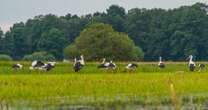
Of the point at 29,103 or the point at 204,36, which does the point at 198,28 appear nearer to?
the point at 204,36

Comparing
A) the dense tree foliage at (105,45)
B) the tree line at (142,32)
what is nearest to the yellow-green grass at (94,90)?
the dense tree foliage at (105,45)

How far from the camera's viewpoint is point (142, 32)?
5812 inches

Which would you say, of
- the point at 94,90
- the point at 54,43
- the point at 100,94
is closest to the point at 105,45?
the point at 54,43

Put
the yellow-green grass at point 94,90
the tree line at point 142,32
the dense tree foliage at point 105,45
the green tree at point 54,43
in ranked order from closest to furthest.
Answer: the yellow-green grass at point 94,90, the dense tree foliage at point 105,45, the tree line at point 142,32, the green tree at point 54,43

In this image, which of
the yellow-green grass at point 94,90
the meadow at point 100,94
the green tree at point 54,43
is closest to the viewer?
the meadow at point 100,94

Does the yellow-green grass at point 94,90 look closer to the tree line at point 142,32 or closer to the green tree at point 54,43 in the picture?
the tree line at point 142,32

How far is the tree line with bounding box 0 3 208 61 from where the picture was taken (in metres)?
133

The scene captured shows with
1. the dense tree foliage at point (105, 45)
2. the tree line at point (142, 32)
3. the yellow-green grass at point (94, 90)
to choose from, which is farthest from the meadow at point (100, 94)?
the tree line at point (142, 32)

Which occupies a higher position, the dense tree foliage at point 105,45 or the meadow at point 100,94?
the dense tree foliage at point 105,45

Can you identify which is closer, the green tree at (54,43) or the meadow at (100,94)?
the meadow at (100,94)

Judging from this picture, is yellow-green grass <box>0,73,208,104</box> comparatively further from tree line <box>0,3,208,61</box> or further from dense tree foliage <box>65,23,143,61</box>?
tree line <box>0,3,208,61</box>

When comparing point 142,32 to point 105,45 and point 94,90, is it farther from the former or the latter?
point 94,90

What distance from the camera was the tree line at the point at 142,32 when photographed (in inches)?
5221

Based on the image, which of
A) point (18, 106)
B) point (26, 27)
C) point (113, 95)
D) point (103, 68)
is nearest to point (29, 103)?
point (18, 106)
